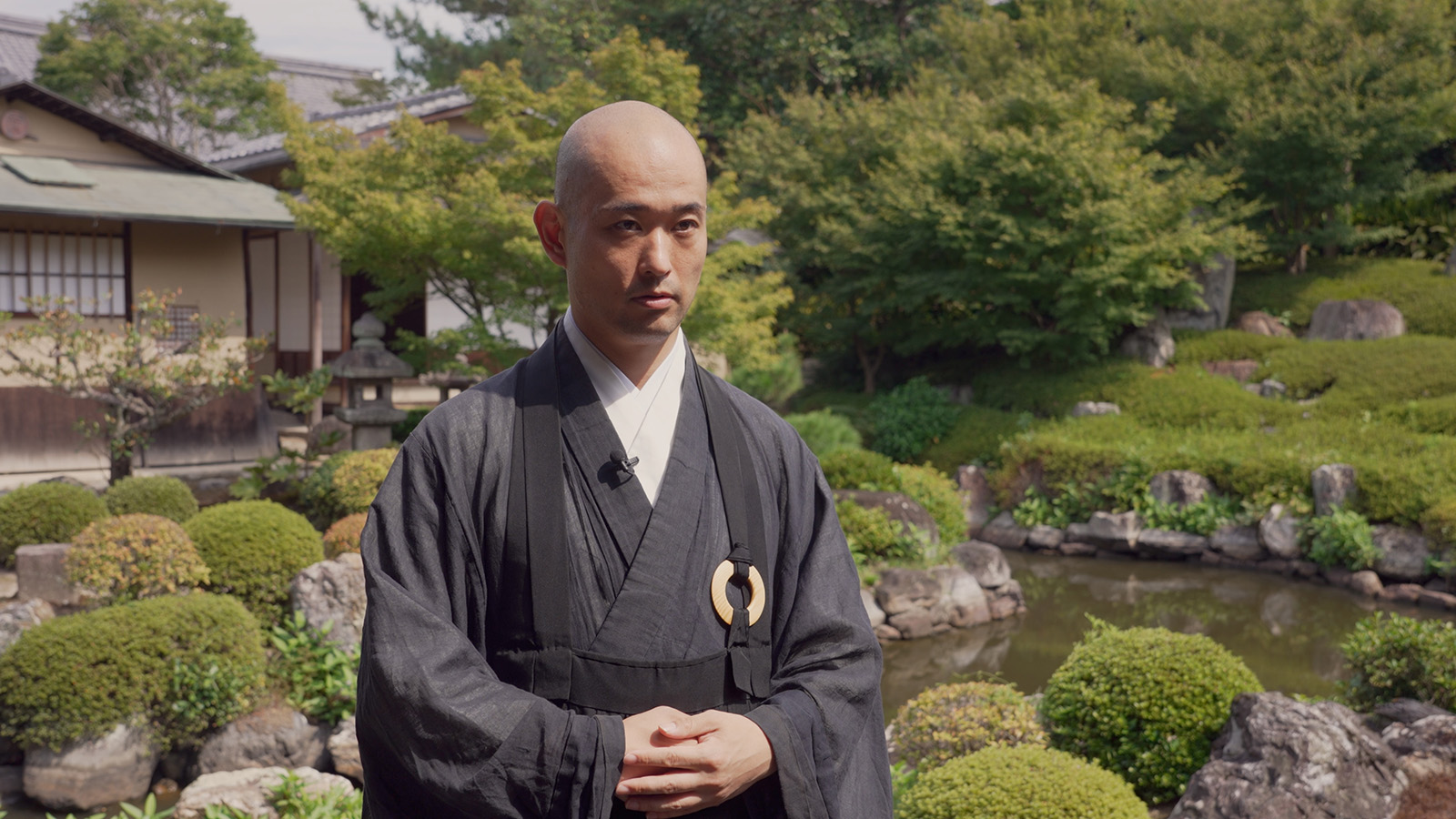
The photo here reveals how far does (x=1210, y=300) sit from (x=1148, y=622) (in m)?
9.65

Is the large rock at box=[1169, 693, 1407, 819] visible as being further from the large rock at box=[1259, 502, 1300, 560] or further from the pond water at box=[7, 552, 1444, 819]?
the large rock at box=[1259, 502, 1300, 560]

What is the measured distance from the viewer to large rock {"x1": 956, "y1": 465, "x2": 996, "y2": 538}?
47.7 feet

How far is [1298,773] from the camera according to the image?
433 centimetres

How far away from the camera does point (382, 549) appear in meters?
1.94

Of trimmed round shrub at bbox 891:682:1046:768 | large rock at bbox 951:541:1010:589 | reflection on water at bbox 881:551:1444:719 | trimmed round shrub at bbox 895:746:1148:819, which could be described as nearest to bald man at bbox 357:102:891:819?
trimmed round shrub at bbox 895:746:1148:819

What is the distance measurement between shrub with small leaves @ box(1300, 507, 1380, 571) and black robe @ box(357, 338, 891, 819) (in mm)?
11092

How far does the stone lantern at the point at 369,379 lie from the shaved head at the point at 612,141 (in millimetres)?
9534

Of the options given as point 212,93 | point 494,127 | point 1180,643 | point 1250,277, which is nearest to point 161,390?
point 494,127

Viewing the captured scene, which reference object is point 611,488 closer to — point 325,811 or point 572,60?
point 325,811

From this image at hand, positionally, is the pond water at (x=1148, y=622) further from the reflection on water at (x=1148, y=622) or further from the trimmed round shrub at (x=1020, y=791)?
the trimmed round shrub at (x=1020, y=791)

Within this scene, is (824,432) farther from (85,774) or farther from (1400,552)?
→ (85,774)

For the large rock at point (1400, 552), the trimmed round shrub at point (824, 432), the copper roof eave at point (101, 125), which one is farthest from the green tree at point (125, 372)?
the large rock at point (1400, 552)

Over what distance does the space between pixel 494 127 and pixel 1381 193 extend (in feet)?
50.8

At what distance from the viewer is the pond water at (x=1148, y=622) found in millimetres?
8898
